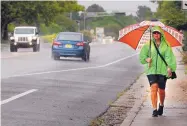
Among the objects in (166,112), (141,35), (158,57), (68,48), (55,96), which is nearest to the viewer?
(158,57)

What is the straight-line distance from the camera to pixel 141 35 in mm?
11570

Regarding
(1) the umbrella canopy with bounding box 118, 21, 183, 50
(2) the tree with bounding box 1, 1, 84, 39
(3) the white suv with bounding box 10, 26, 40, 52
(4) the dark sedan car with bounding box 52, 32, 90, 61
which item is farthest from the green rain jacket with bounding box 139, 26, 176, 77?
(2) the tree with bounding box 1, 1, 84, 39

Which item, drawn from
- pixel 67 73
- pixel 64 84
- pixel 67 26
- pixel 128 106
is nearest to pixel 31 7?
pixel 67 26

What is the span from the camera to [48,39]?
76.2 meters

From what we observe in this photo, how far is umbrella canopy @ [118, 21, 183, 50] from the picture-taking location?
1123 centimetres

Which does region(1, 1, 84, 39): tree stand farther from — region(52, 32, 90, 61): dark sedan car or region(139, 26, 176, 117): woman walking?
region(139, 26, 176, 117): woman walking

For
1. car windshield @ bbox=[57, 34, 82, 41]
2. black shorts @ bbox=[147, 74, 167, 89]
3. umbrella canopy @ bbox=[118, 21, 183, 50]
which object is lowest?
car windshield @ bbox=[57, 34, 82, 41]

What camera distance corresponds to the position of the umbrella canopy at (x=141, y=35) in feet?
36.8

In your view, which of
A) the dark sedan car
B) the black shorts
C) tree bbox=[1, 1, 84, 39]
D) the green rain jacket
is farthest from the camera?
tree bbox=[1, 1, 84, 39]

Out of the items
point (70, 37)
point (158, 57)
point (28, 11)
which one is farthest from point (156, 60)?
point (28, 11)

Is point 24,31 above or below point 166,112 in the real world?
above

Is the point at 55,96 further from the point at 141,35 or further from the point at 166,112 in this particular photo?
the point at 166,112

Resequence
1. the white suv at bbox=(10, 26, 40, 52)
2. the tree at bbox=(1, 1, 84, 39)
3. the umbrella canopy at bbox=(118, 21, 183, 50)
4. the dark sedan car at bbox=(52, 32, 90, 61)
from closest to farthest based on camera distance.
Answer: the umbrella canopy at bbox=(118, 21, 183, 50) → the dark sedan car at bbox=(52, 32, 90, 61) → the white suv at bbox=(10, 26, 40, 52) → the tree at bbox=(1, 1, 84, 39)

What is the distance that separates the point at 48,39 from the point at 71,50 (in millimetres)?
44235
